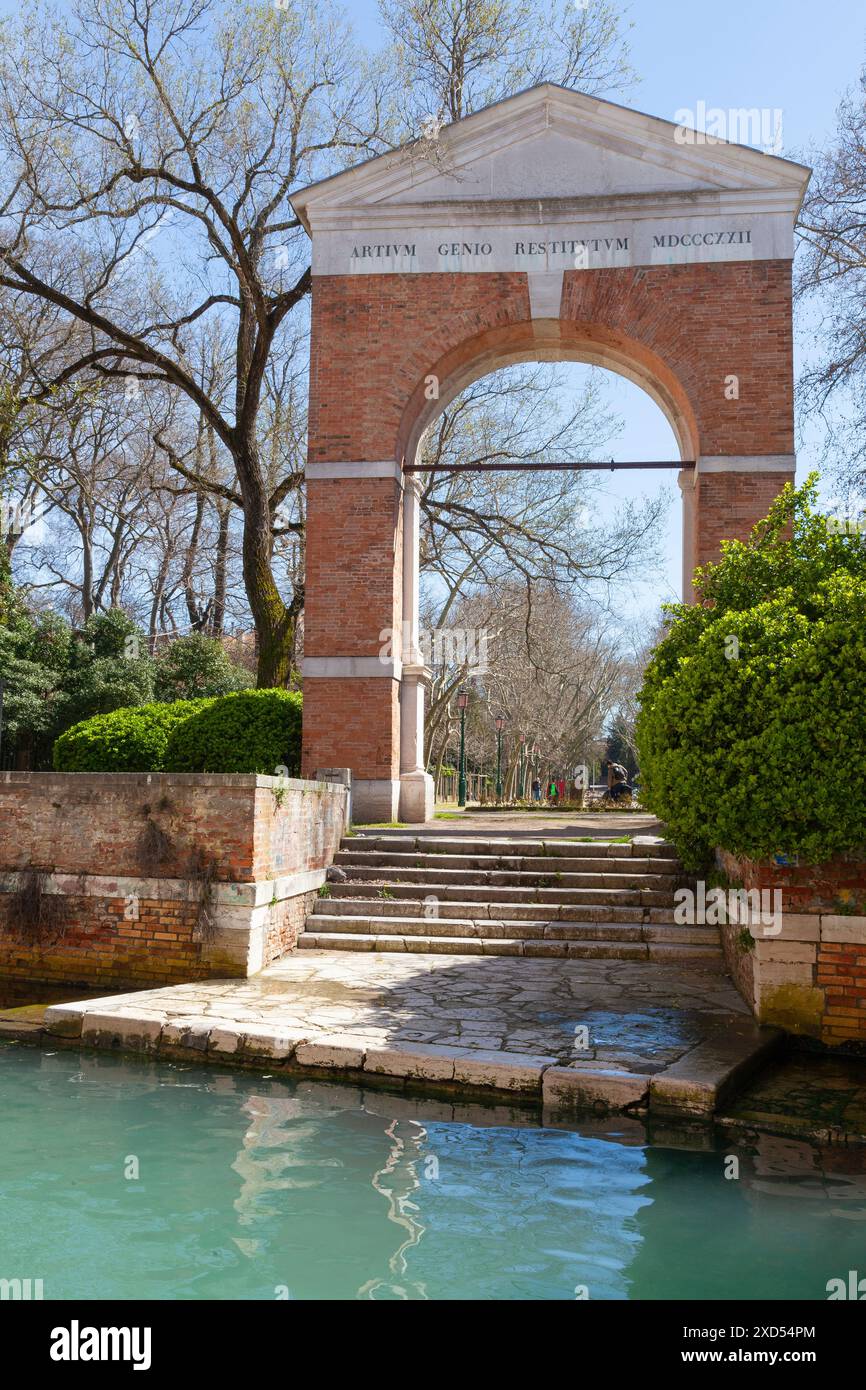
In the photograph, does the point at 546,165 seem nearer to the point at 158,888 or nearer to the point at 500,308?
the point at 500,308

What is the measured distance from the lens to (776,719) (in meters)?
6.48

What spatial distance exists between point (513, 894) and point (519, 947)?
0.97 meters

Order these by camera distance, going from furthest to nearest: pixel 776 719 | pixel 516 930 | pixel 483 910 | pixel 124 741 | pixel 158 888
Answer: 1. pixel 124 741
2. pixel 483 910
3. pixel 516 930
4. pixel 158 888
5. pixel 776 719

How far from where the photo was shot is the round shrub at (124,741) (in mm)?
13461

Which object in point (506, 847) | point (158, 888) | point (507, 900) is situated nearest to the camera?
point (158, 888)

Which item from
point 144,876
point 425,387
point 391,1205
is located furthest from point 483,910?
point 425,387

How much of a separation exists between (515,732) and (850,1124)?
111 ft

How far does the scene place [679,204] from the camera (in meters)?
13.1

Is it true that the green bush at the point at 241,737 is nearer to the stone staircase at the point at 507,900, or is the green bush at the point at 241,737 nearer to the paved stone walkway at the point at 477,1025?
the stone staircase at the point at 507,900

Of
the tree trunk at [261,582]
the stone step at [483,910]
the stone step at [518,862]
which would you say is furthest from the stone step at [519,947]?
the tree trunk at [261,582]

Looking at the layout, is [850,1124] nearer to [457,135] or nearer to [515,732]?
[457,135]

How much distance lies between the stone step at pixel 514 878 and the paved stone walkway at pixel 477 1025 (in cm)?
143
